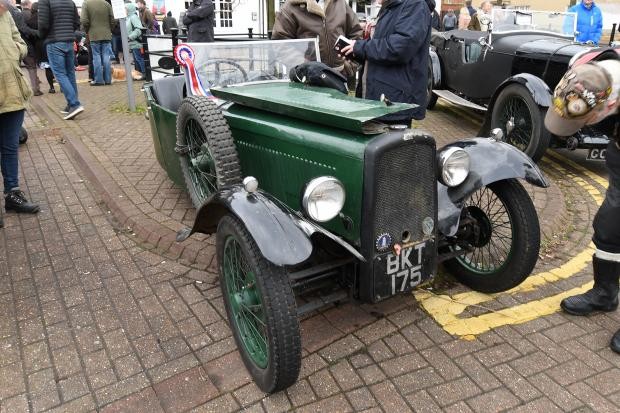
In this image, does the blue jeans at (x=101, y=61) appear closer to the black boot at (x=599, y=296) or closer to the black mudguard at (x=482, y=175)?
the black mudguard at (x=482, y=175)

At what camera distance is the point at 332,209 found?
2273 millimetres

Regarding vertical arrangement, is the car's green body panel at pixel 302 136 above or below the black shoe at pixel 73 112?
above

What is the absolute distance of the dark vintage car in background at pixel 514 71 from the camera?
17.2ft

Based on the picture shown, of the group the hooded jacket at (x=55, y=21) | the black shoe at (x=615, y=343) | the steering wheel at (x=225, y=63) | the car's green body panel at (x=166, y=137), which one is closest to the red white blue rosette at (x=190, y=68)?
the steering wheel at (x=225, y=63)

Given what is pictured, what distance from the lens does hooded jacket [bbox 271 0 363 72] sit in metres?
4.61

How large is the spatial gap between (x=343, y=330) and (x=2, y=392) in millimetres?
1722

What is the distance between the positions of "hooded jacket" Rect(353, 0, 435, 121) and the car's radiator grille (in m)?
0.84

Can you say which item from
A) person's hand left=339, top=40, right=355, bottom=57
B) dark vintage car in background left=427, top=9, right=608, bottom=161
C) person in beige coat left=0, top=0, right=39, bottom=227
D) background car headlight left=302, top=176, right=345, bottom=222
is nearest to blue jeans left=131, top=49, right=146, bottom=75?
dark vintage car in background left=427, top=9, right=608, bottom=161

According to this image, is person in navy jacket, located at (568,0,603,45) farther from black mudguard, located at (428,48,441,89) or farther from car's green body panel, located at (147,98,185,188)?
car's green body panel, located at (147,98,185,188)

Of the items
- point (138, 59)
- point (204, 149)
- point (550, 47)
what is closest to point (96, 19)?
point (138, 59)

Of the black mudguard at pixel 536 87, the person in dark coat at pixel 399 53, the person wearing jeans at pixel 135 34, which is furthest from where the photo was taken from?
the person wearing jeans at pixel 135 34

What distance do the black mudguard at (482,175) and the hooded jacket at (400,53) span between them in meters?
0.62

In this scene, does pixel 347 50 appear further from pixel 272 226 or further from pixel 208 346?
pixel 208 346

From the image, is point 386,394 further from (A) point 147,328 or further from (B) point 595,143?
(B) point 595,143
